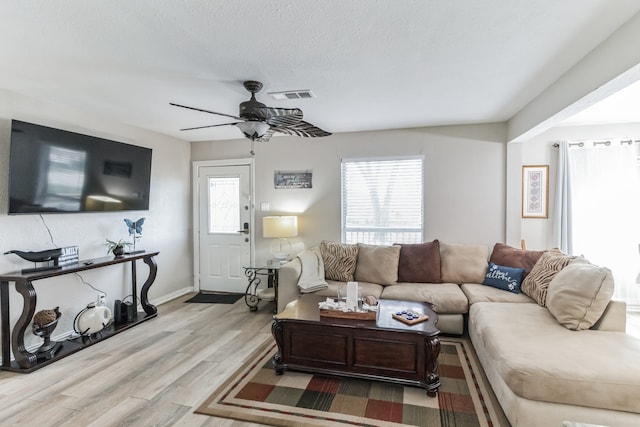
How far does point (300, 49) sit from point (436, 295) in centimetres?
267

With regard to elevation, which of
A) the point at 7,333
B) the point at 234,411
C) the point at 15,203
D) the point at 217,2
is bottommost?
the point at 234,411

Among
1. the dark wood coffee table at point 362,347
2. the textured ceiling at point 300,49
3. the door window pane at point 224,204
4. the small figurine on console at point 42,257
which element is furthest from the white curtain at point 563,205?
the small figurine on console at point 42,257

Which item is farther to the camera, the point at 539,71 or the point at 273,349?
the point at 273,349

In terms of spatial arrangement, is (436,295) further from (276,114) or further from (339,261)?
(276,114)

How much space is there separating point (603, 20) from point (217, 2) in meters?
2.11

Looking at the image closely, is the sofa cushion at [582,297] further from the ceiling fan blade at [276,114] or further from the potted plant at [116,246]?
the potted plant at [116,246]

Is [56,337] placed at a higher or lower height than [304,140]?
lower

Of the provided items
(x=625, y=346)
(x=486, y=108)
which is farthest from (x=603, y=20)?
(x=625, y=346)

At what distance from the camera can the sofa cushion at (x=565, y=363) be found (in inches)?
68.7

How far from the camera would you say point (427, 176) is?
14.3 feet

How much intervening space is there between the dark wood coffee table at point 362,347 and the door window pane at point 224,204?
2.66m

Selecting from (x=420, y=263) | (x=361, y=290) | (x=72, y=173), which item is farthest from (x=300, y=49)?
(x=420, y=263)

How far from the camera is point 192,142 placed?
17.2 feet

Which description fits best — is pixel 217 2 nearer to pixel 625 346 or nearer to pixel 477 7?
pixel 477 7
